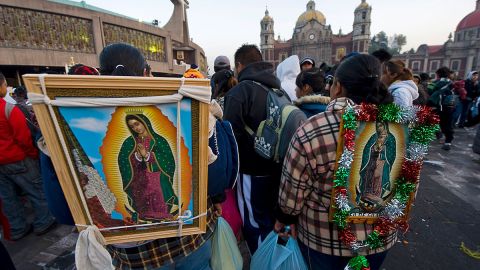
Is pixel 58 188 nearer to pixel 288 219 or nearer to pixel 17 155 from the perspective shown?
pixel 288 219

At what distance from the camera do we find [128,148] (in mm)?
1010

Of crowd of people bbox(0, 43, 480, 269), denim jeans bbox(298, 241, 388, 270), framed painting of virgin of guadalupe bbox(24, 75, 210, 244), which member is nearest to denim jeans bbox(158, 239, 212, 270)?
crowd of people bbox(0, 43, 480, 269)

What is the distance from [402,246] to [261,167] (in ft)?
7.15

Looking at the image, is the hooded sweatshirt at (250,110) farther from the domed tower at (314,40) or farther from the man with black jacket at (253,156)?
the domed tower at (314,40)

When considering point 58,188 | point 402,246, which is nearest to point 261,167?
point 58,188

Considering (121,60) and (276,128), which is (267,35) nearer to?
(276,128)

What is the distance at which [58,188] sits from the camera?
1.13 meters

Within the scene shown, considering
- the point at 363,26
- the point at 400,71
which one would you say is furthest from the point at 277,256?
the point at 363,26

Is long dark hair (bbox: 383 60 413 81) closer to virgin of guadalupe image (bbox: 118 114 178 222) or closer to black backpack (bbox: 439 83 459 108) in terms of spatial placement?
virgin of guadalupe image (bbox: 118 114 178 222)

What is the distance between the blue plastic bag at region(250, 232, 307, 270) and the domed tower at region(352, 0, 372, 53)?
216 ft

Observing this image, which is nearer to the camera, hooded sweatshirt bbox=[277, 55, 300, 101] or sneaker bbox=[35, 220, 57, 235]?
sneaker bbox=[35, 220, 57, 235]

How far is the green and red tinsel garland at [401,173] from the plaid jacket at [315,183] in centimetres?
5

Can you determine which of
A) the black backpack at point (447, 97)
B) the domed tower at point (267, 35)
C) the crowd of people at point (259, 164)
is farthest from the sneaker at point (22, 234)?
the domed tower at point (267, 35)

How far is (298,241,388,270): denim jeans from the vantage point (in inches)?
65.0
